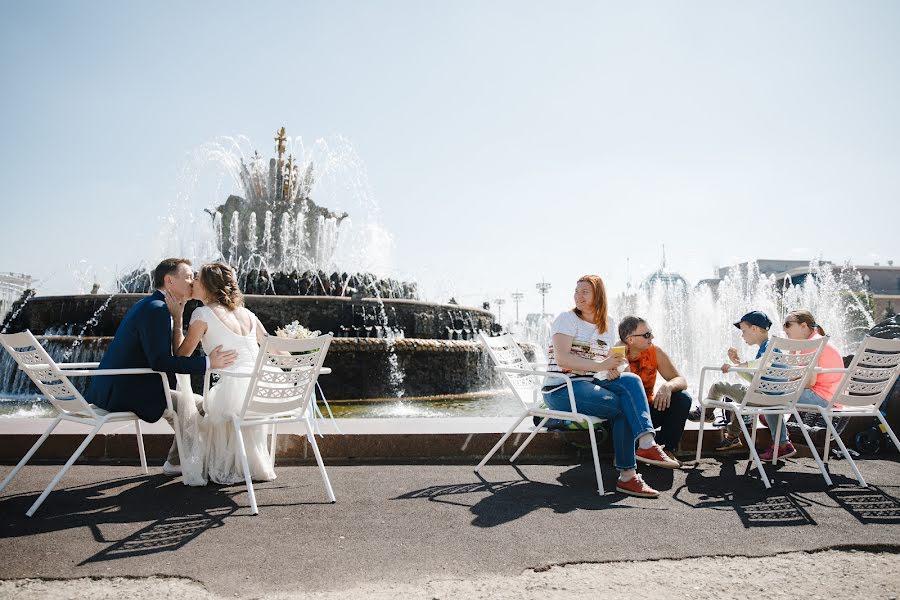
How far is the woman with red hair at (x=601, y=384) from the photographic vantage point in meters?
4.60

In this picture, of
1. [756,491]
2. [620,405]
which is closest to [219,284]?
[620,405]

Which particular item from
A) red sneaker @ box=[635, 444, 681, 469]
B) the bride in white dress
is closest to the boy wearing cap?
red sneaker @ box=[635, 444, 681, 469]

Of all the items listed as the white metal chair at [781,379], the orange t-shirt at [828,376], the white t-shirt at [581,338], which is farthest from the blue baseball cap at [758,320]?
the white t-shirt at [581,338]

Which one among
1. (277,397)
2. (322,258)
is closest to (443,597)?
(277,397)

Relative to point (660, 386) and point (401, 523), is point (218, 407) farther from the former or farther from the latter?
point (660, 386)

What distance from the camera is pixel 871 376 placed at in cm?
518

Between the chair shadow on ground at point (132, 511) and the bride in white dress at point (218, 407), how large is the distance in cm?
14

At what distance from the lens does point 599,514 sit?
12.9ft

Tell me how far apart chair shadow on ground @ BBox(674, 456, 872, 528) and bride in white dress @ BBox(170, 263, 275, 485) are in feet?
9.26

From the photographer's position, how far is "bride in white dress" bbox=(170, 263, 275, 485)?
14.8ft

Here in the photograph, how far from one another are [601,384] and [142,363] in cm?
314

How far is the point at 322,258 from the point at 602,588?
79.5 feet

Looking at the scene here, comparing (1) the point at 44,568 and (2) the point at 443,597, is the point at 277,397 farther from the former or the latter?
(2) the point at 443,597

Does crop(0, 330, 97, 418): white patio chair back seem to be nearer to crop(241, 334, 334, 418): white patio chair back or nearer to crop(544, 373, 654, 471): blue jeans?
crop(241, 334, 334, 418): white patio chair back
